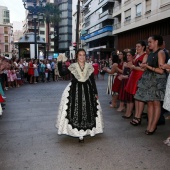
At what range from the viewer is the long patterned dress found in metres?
4.48

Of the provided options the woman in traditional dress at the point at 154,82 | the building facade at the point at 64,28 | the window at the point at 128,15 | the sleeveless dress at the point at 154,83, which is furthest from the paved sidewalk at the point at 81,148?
the building facade at the point at 64,28

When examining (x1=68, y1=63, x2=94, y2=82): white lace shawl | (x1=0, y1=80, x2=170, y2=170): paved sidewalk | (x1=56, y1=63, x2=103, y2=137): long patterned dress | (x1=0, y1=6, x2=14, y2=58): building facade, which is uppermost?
(x1=0, y1=6, x2=14, y2=58): building facade

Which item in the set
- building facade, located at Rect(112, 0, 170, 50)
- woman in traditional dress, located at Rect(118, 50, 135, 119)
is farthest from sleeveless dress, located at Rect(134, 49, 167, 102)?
building facade, located at Rect(112, 0, 170, 50)

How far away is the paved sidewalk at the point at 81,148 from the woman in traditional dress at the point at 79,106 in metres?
0.25

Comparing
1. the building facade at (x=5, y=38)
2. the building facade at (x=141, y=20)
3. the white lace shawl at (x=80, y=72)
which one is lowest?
the white lace shawl at (x=80, y=72)

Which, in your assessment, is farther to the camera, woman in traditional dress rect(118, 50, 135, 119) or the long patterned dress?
woman in traditional dress rect(118, 50, 135, 119)

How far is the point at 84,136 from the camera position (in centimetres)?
483

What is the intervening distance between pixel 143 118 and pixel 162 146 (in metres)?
2.14

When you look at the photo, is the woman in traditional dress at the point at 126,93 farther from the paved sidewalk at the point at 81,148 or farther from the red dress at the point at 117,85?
the red dress at the point at 117,85

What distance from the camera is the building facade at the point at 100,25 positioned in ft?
134

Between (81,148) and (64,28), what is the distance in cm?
8692

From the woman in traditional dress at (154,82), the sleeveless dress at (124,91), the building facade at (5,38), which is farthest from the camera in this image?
the building facade at (5,38)

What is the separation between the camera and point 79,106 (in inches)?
177

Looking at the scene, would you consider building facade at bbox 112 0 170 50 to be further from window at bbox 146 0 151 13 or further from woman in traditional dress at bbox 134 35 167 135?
woman in traditional dress at bbox 134 35 167 135
